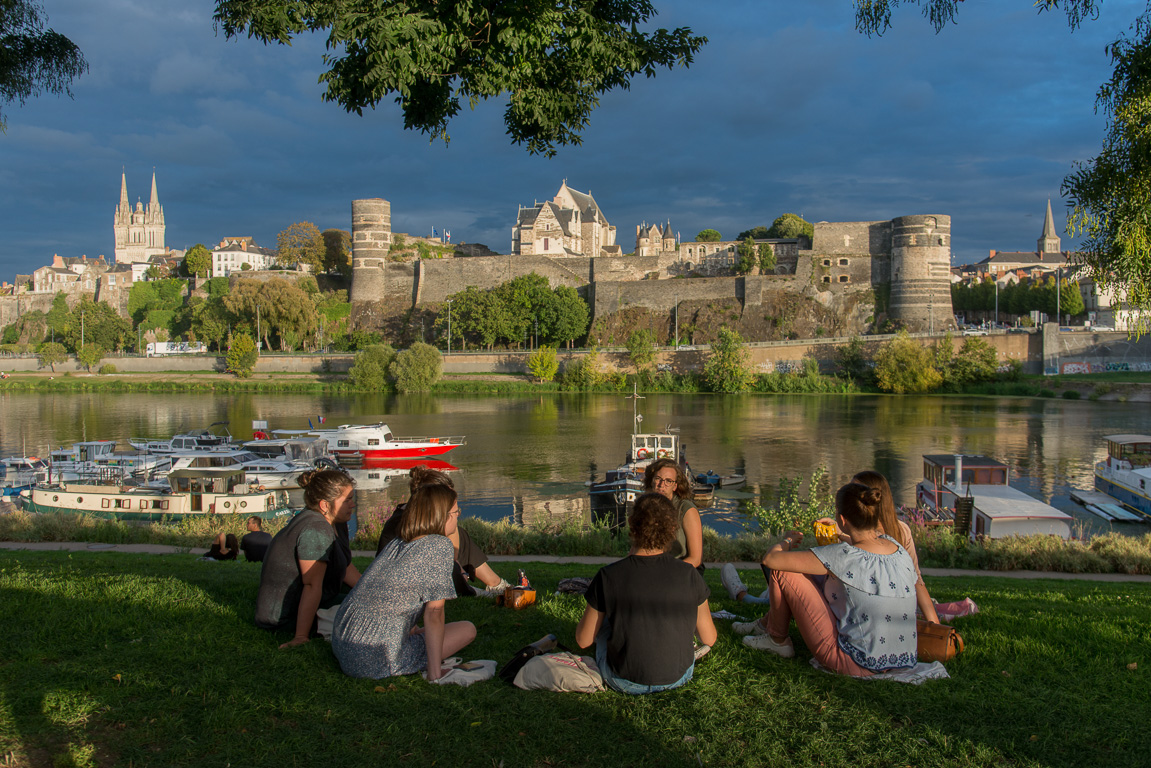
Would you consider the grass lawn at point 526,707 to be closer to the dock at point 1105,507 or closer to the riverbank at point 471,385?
the dock at point 1105,507

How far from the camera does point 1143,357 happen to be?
49938 mm

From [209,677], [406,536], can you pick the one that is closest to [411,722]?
[406,536]

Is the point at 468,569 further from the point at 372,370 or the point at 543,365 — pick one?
the point at 543,365

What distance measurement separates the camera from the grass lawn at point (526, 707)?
3109 millimetres

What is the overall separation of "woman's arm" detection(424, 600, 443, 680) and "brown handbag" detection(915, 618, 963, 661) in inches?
96.0

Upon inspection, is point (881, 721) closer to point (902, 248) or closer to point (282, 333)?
point (902, 248)

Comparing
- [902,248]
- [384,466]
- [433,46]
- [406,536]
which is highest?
[902,248]

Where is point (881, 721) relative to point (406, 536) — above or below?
below

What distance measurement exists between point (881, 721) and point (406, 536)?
7.60ft

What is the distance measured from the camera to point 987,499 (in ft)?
50.5

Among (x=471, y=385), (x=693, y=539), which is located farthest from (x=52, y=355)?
(x=693, y=539)

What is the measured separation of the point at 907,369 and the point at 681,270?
20319 millimetres

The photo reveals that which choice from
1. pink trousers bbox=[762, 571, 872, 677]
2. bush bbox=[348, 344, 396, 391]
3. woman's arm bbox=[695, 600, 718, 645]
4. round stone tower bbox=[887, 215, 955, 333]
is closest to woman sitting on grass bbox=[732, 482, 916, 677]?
pink trousers bbox=[762, 571, 872, 677]

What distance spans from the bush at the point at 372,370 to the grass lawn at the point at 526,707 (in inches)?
1836
